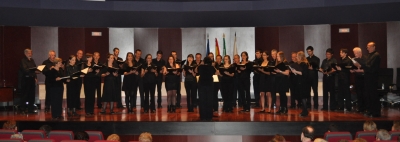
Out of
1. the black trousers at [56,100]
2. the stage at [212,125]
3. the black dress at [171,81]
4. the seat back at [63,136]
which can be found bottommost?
the stage at [212,125]

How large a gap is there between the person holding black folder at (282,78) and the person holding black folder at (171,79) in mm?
2571

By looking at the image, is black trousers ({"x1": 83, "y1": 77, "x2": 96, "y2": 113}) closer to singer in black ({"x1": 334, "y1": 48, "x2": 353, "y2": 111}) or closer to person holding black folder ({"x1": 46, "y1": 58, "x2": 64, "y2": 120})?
person holding black folder ({"x1": 46, "y1": 58, "x2": 64, "y2": 120})

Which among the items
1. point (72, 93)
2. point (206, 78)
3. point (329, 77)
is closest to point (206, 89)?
point (206, 78)

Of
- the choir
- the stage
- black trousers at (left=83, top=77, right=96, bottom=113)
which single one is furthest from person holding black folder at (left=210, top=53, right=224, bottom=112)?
black trousers at (left=83, top=77, right=96, bottom=113)

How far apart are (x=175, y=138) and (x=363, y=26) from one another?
8.37 meters

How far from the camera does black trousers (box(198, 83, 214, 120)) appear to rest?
37.2 ft

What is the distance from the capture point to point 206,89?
37.5ft

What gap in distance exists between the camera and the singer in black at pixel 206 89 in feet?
37.2

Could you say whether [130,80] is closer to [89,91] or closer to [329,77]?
[89,91]

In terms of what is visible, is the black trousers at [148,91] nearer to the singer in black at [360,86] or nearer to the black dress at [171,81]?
the black dress at [171,81]

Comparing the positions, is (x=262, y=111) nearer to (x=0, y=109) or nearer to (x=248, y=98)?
(x=248, y=98)

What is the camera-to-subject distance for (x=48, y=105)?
1373cm

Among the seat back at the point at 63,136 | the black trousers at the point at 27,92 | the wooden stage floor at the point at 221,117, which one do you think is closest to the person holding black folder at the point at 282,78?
the wooden stage floor at the point at 221,117

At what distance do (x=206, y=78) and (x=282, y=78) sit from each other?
1918 millimetres
